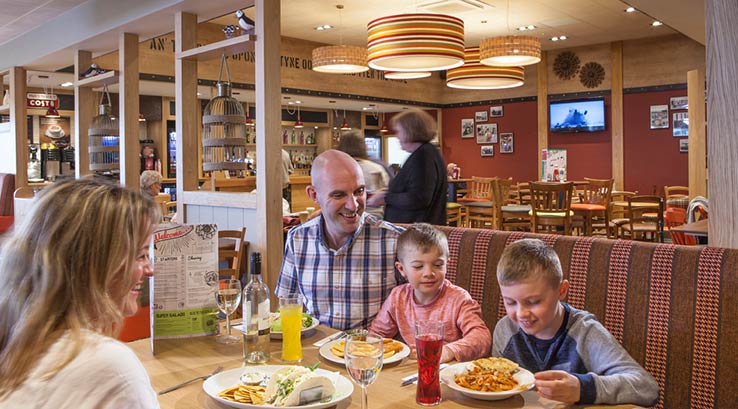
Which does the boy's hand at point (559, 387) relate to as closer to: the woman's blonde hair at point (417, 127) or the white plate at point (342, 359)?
the white plate at point (342, 359)

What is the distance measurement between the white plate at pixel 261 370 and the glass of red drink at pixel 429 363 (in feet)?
0.56

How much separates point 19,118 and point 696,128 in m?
8.08

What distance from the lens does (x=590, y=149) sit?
12.2 m

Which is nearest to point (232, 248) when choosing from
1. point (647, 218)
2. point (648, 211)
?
point (648, 211)

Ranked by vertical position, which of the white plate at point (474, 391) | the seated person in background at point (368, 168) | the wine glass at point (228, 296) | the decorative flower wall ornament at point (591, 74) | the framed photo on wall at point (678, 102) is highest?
the decorative flower wall ornament at point (591, 74)

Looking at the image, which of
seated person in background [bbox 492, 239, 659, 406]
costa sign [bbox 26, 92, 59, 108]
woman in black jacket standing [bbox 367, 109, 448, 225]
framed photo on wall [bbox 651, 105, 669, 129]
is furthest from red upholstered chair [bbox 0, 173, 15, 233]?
framed photo on wall [bbox 651, 105, 669, 129]

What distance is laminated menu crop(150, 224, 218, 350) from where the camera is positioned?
1923 millimetres

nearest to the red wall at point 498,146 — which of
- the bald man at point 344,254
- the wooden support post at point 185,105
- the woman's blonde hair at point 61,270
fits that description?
the wooden support post at point 185,105

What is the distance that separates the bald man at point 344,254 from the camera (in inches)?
93.9

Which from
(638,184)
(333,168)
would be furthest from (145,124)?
(333,168)

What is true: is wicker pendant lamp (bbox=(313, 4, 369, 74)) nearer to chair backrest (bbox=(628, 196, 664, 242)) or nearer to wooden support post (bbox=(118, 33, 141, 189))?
wooden support post (bbox=(118, 33, 141, 189))

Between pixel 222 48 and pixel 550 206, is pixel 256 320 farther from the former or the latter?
pixel 550 206

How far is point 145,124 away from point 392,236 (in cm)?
1138

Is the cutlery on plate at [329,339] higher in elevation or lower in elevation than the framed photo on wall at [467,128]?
lower
